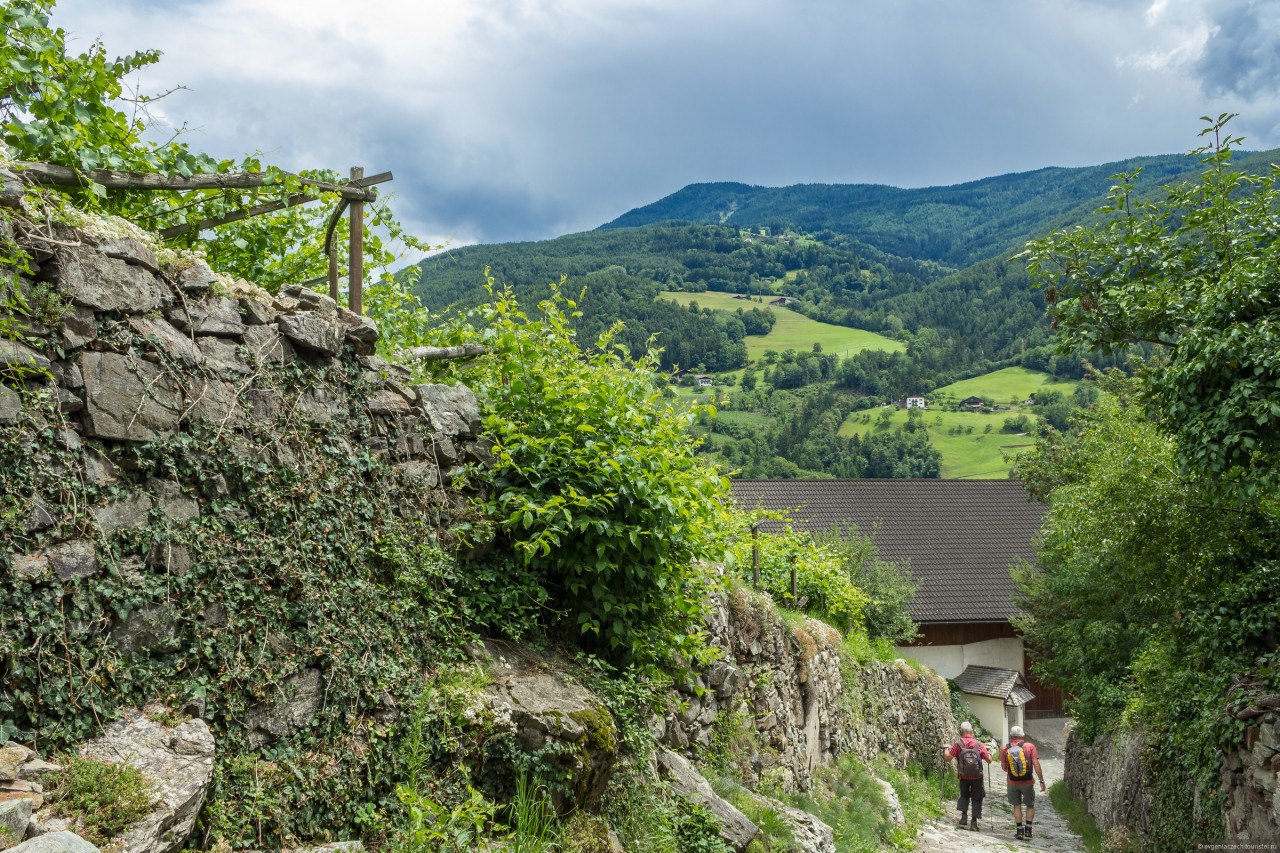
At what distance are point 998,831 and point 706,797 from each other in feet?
35.5

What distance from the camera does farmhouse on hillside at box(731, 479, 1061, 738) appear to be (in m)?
29.3

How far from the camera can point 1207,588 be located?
12320 mm

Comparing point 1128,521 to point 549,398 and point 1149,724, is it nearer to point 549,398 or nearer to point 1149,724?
point 1149,724

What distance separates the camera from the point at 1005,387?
87438 millimetres

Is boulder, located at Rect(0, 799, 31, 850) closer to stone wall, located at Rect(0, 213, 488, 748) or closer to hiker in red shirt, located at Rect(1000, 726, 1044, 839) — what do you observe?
stone wall, located at Rect(0, 213, 488, 748)

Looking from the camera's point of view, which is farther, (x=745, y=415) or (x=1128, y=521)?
(x=745, y=415)

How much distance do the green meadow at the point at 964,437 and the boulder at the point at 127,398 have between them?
Result: 6543cm

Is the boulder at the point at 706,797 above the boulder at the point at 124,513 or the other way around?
the other way around

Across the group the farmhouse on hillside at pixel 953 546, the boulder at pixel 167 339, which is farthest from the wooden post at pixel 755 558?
the farmhouse on hillside at pixel 953 546

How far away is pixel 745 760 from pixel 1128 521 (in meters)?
6.23

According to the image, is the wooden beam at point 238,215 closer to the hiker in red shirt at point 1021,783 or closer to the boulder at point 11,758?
the boulder at point 11,758

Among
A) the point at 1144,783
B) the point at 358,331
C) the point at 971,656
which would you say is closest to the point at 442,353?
the point at 358,331

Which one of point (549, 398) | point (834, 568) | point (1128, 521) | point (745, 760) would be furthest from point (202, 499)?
point (834, 568)

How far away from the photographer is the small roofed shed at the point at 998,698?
24.8m
